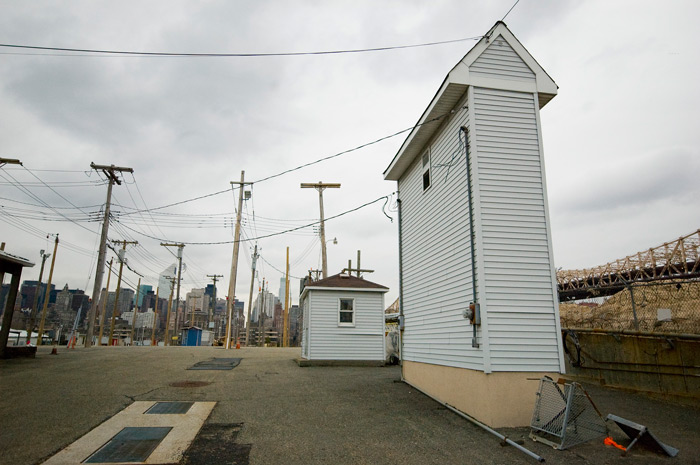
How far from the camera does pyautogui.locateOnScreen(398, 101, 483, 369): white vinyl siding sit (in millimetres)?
7828

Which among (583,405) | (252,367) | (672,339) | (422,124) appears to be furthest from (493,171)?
(252,367)

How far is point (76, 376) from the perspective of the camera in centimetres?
987

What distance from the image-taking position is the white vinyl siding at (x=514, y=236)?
697 cm

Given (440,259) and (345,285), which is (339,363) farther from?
(440,259)

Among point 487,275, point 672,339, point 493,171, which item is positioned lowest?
point 672,339

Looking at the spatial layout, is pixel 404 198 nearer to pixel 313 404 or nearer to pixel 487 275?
pixel 487 275

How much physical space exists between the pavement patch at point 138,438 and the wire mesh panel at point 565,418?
4859 mm

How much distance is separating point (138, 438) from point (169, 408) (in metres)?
1.69

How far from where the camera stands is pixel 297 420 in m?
6.62

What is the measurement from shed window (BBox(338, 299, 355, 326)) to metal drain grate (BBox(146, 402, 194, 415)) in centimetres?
963

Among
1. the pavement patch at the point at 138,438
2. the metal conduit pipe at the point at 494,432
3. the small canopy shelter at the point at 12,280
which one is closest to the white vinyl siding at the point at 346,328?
the metal conduit pipe at the point at 494,432

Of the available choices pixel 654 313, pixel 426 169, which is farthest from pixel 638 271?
pixel 426 169

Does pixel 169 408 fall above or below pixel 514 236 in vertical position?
below

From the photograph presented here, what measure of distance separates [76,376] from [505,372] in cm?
973
